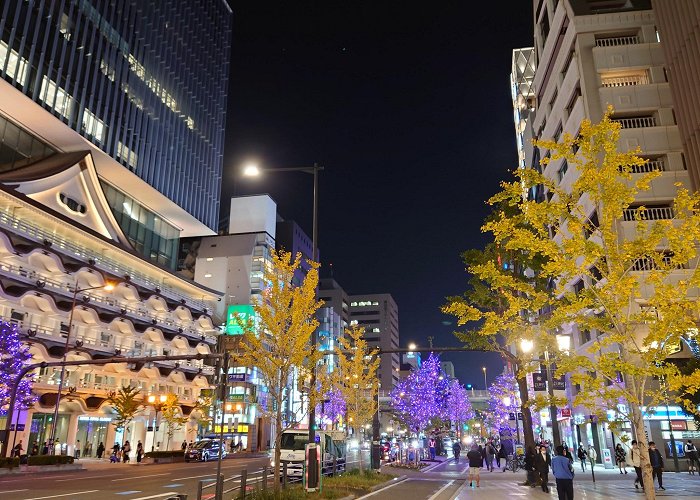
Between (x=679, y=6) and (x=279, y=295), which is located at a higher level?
(x=679, y=6)

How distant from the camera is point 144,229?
72875mm

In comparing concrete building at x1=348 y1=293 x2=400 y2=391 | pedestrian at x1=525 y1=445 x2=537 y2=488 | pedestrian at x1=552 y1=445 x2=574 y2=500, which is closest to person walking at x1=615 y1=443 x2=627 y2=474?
pedestrian at x1=525 y1=445 x2=537 y2=488

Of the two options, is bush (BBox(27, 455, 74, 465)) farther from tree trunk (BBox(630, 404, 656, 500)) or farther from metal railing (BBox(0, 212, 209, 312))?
tree trunk (BBox(630, 404, 656, 500))

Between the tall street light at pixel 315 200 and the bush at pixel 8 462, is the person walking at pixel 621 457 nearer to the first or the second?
the tall street light at pixel 315 200

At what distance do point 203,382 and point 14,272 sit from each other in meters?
31.9

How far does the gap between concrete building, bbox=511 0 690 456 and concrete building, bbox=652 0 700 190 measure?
1.48m

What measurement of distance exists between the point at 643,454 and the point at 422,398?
54.8 meters

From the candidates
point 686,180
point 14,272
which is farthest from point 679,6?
point 14,272

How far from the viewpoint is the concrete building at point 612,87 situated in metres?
37.0

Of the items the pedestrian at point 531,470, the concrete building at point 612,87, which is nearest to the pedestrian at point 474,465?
the pedestrian at point 531,470

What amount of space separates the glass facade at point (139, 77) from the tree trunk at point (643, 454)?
174 feet

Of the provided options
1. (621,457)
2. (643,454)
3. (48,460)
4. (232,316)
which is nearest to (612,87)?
(621,457)

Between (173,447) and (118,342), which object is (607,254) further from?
(173,447)

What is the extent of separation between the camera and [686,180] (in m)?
35.7
